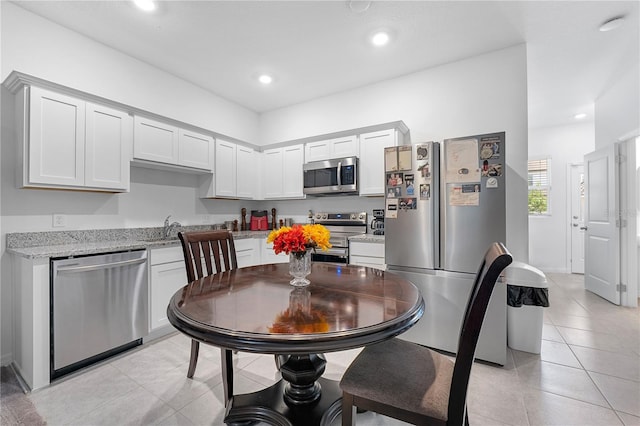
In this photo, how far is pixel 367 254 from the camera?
10.2 feet

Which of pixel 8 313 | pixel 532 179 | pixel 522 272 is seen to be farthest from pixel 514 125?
pixel 8 313

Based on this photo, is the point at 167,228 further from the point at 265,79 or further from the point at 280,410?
the point at 280,410

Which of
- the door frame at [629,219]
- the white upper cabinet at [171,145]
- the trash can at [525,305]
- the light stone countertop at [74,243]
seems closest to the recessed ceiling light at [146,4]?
the white upper cabinet at [171,145]

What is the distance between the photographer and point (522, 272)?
2412 millimetres

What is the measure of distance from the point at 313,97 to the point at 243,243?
2.25 meters

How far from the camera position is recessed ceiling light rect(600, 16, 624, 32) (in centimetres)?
247

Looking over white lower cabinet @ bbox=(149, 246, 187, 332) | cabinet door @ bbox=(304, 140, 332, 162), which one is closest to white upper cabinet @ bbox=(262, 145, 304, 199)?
cabinet door @ bbox=(304, 140, 332, 162)

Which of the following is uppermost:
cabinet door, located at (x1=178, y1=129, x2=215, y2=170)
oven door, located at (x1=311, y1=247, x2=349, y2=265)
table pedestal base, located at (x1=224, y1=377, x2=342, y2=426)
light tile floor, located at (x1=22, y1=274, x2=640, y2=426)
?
cabinet door, located at (x1=178, y1=129, x2=215, y2=170)

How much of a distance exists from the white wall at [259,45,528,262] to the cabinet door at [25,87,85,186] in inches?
105

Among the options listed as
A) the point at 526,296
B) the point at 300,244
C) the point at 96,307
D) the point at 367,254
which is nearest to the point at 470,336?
the point at 300,244

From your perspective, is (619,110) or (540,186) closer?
(619,110)

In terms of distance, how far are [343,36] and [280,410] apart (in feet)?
9.78

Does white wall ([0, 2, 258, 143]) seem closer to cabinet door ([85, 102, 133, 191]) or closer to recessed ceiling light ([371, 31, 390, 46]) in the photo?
cabinet door ([85, 102, 133, 191])

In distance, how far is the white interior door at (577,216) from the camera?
5219 mm
